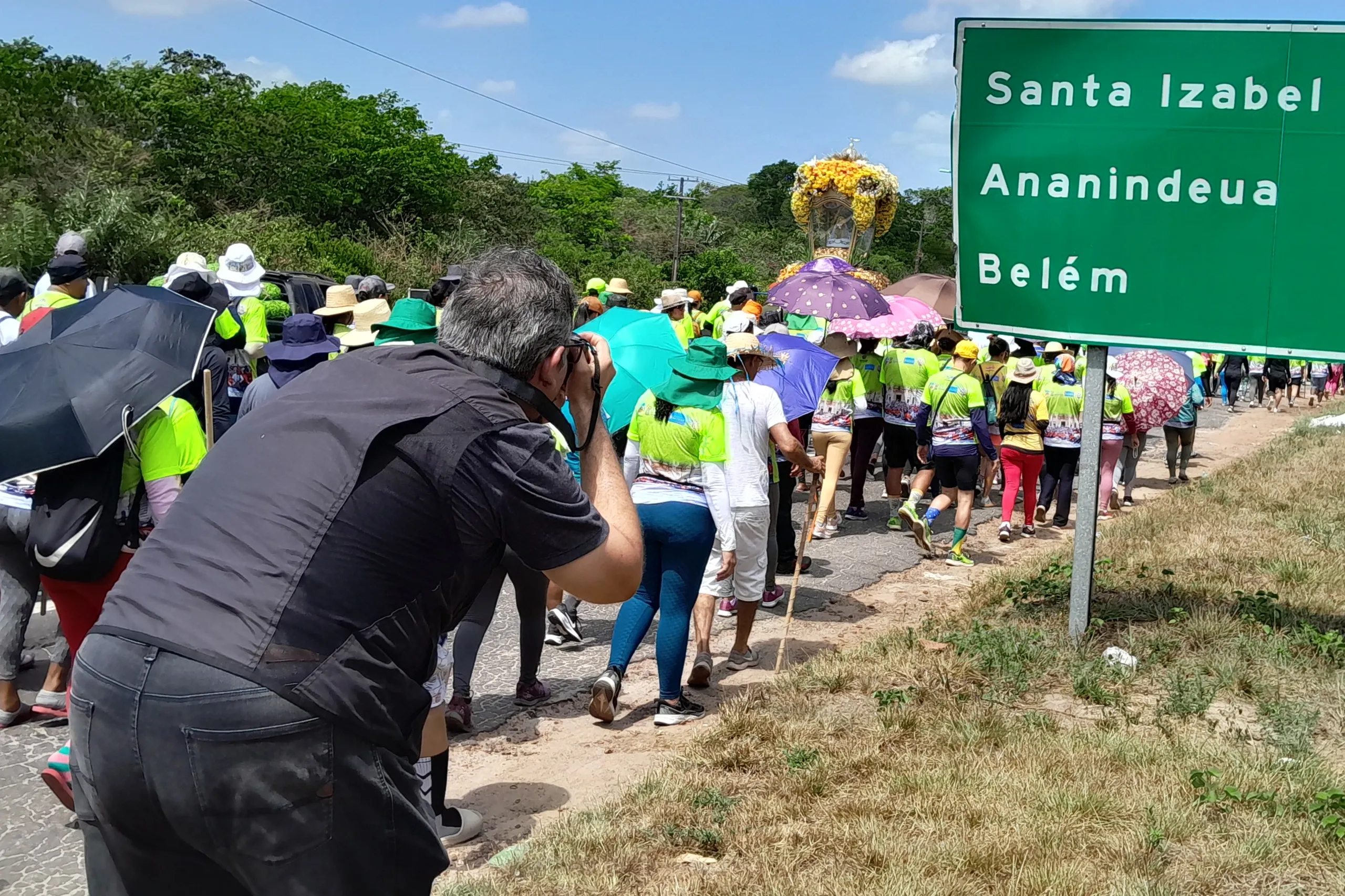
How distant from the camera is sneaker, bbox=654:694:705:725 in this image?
5891 millimetres

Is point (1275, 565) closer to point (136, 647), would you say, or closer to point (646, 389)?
point (646, 389)

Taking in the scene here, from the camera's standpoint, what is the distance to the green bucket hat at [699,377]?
243 inches

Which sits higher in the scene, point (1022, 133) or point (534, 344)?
point (1022, 133)

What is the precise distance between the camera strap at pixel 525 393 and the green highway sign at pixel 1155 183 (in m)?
4.82

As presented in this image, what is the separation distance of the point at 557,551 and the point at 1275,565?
7591 mm

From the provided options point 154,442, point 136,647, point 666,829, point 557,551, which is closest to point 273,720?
point 136,647

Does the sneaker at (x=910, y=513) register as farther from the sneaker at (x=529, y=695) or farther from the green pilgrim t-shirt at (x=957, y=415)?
the sneaker at (x=529, y=695)

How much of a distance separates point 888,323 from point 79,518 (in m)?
9.13

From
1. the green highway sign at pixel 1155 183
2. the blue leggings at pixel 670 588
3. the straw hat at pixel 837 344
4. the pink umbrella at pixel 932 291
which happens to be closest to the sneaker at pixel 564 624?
the blue leggings at pixel 670 588

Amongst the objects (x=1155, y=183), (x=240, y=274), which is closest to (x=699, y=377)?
(x=1155, y=183)

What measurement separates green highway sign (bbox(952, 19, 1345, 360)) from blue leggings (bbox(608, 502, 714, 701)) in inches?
89.3

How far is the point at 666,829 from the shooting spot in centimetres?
431

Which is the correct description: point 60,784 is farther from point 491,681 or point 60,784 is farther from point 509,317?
point 491,681

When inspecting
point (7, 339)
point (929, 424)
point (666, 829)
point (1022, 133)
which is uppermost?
point (1022, 133)
